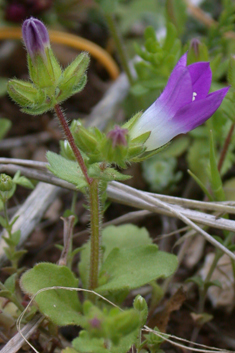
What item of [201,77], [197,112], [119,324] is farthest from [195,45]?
[119,324]

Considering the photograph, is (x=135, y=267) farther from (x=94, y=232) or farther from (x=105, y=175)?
(x=105, y=175)

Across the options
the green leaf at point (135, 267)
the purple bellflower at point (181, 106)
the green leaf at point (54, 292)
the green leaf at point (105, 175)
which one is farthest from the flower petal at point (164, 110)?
the green leaf at point (54, 292)

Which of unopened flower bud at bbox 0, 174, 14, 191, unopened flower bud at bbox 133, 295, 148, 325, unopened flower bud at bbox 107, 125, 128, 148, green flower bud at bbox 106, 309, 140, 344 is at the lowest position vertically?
unopened flower bud at bbox 133, 295, 148, 325

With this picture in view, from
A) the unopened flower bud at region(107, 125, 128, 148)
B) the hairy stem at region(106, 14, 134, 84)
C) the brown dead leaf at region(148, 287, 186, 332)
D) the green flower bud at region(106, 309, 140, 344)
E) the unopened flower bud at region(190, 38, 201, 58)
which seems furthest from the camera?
the hairy stem at region(106, 14, 134, 84)

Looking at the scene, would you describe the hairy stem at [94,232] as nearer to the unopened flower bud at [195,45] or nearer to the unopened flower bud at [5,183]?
the unopened flower bud at [5,183]

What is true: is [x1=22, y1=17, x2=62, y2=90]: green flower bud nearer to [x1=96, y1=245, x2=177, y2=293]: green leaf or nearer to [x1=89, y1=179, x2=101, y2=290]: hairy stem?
[x1=89, y1=179, x2=101, y2=290]: hairy stem

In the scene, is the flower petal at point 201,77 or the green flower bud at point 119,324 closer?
the green flower bud at point 119,324

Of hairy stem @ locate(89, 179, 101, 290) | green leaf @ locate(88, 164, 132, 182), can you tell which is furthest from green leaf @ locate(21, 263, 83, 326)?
green leaf @ locate(88, 164, 132, 182)
